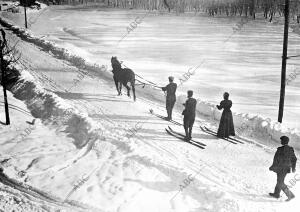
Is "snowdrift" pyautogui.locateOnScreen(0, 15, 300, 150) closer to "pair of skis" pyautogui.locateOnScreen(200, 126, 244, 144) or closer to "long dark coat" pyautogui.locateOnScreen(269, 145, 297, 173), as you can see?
"pair of skis" pyautogui.locateOnScreen(200, 126, 244, 144)

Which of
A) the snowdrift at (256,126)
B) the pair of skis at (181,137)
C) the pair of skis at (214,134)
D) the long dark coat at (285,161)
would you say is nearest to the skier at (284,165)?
the long dark coat at (285,161)

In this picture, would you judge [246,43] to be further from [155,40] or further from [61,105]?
[61,105]

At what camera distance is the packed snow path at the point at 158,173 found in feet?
26.9

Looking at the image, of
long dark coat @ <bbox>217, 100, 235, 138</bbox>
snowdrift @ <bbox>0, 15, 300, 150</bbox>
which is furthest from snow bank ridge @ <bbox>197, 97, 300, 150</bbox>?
long dark coat @ <bbox>217, 100, 235, 138</bbox>

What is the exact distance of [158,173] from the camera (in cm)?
932

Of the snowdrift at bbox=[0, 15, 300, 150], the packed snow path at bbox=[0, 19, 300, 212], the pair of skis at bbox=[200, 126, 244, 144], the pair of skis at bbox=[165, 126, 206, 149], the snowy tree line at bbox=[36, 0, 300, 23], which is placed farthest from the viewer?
the snowy tree line at bbox=[36, 0, 300, 23]

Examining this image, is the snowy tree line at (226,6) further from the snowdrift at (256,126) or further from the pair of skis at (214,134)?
the pair of skis at (214,134)

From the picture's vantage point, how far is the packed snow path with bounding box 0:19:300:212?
8.20 m

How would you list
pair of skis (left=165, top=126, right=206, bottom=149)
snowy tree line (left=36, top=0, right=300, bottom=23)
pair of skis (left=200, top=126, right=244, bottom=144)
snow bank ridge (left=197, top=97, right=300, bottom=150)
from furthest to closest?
snowy tree line (left=36, top=0, right=300, bottom=23) < snow bank ridge (left=197, top=97, right=300, bottom=150) < pair of skis (left=200, top=126, right=244, bottom=144) < pair of skis (left=165, top=126, right=206, bottom=149)

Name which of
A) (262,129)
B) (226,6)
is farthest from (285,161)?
(226,6)

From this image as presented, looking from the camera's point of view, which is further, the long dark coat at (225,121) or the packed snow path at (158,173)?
the long dark coat at (225,121)

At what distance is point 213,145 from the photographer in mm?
11570

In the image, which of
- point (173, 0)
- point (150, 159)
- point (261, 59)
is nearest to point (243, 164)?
point (150, 159)

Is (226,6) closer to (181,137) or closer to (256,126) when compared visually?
(256,126)
